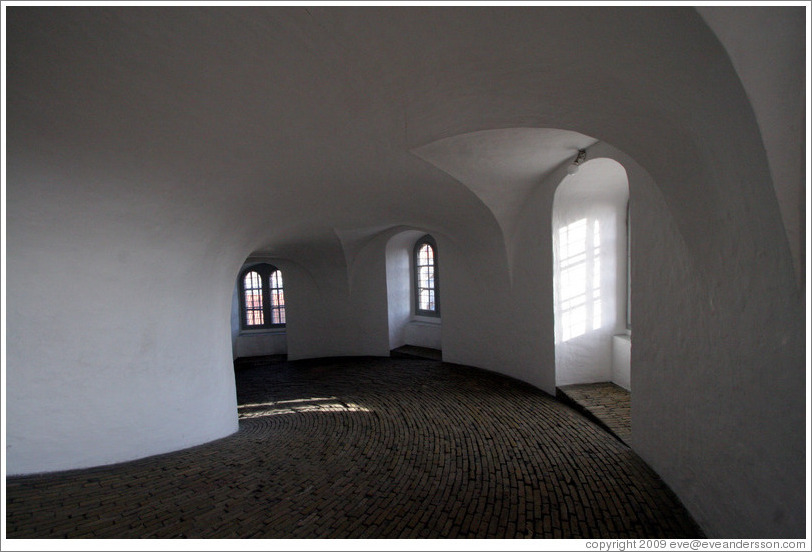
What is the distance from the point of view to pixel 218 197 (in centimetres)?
509

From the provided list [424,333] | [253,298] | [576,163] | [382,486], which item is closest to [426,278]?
[424,333]

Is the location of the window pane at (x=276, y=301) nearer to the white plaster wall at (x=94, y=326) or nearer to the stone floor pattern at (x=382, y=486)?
the stone floor pattern at (x=382, y=486)

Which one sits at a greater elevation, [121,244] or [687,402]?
[121,244]

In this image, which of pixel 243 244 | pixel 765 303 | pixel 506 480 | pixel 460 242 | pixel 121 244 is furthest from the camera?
pixel 460 242

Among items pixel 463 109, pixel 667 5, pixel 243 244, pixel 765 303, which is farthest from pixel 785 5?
pixel 243 244

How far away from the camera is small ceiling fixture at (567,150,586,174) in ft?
19.1

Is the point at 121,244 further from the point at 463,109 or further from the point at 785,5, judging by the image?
the point at 785,5

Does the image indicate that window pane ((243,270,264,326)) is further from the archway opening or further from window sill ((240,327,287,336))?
the archway opening

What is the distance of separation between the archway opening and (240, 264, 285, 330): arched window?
11527mm

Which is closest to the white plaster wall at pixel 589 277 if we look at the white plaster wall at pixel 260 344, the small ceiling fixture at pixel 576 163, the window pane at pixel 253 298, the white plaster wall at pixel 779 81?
the small ceiling fixture at pixel 576 163

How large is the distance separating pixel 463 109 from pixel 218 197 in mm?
3332

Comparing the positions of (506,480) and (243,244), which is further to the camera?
(243,244)

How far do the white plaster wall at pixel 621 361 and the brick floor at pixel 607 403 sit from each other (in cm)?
13

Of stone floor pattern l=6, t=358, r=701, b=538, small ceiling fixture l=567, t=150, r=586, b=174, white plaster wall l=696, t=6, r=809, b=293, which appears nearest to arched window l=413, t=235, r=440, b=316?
stone floor pattern l=6, t=358, r=701, b=538
